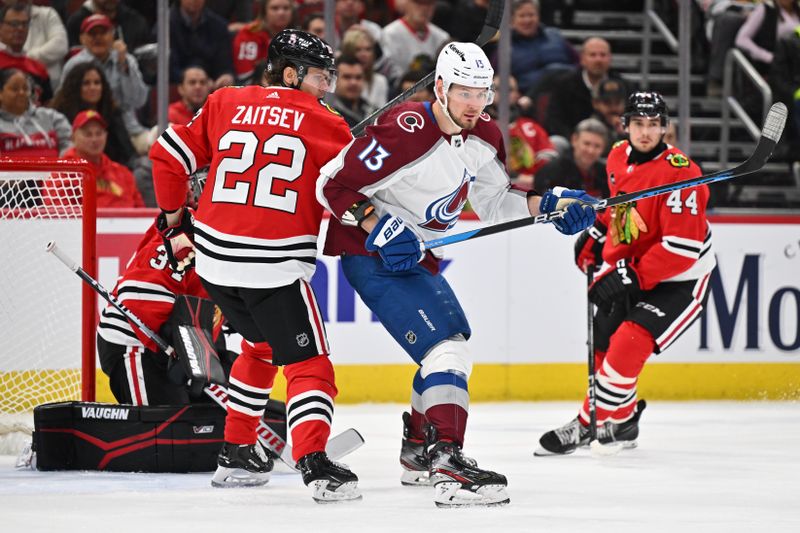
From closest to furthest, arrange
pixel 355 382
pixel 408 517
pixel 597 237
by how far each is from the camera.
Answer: pixel 408 517
pixel 597 237
pixel 355 382

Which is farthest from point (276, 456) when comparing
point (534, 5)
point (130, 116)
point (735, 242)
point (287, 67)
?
point (534, 5)

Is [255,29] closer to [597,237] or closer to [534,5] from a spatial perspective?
[534,5]

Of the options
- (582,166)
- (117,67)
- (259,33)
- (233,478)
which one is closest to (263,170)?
(233,478)

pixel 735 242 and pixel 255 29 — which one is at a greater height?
pixel 255 29

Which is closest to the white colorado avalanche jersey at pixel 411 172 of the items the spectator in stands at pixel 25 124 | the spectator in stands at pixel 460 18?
the spectator in stands at pixel 25 124

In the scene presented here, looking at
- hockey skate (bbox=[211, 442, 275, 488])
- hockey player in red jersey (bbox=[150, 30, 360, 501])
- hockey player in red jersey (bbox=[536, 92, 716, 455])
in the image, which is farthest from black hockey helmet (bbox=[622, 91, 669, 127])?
hockey skate (bbox=[211, 442, 275, 488])

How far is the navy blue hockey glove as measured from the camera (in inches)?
153

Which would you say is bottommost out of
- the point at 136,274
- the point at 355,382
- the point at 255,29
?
the point at 355,382

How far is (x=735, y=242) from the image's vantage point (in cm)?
650

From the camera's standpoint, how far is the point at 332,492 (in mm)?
3684

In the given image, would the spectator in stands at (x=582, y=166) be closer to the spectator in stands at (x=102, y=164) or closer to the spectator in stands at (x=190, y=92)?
the spectator in stands at (x=190, y=92)

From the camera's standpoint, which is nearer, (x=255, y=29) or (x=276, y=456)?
(x=276, y=456)

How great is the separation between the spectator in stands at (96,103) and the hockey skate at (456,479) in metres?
3.10

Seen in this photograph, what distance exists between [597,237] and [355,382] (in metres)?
1.65
